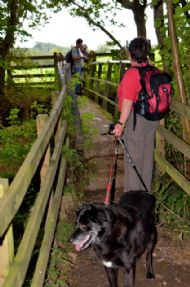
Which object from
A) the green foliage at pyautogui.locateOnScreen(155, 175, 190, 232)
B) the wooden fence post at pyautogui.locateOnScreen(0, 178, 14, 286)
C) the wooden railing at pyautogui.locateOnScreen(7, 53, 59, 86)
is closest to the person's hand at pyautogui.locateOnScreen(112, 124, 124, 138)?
the green foliage at pyautogui.locateOnScreen(155, 175, 190, 232)

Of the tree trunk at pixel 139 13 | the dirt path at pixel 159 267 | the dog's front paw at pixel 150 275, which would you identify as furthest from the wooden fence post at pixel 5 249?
the tree trunk at pixel 139 13

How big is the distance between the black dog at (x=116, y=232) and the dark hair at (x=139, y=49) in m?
1.33

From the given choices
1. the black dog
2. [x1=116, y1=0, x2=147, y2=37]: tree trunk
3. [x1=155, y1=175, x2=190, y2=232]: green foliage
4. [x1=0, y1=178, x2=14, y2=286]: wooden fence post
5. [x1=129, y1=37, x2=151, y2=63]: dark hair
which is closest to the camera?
[x1=0, y1=178, x2=14, y2=286]: wooden fence post

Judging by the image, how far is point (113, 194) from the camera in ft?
18.4

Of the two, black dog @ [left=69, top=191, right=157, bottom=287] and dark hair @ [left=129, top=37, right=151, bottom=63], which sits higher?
dark hair @ [left=129, top=37, right=151, bottom=63]

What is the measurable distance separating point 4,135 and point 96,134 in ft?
5.85

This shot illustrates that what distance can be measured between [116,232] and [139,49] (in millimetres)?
1794

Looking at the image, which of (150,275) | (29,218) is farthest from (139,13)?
(29,218)

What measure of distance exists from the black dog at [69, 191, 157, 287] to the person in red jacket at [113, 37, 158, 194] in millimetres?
847

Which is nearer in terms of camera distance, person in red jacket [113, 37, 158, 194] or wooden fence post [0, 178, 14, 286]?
wooden fence post [0, 178, 14, 286]

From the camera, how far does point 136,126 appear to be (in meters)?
4.38

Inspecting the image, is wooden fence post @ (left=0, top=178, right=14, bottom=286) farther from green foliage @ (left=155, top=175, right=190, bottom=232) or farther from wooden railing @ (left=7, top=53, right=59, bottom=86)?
wooden railing @ (left=7, top=53, right=59, bottom=86)

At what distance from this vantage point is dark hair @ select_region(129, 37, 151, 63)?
4004 mm

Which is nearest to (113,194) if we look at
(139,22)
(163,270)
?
(163,270)
